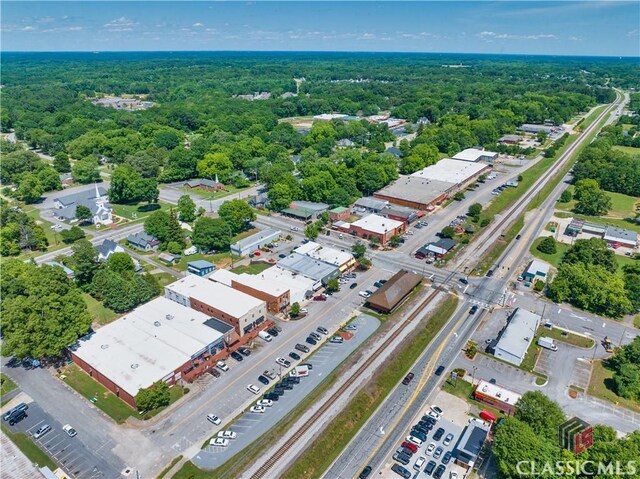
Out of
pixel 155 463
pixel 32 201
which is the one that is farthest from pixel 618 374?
pixel 32 201

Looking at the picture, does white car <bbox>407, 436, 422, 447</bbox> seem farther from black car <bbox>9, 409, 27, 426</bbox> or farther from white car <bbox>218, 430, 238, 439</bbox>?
black car <bbox>9, 409, 27, 426</bbox>

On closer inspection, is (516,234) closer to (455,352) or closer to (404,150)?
(455,352)

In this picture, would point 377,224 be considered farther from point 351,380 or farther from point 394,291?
point 351,380

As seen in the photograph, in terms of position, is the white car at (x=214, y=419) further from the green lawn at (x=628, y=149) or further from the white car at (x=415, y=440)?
the green lawn at (x=628, y=149)

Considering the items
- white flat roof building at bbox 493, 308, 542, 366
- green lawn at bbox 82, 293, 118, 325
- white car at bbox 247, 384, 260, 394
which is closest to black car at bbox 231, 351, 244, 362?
white car at bbox 247, 384, 260, 394

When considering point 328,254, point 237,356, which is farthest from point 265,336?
point 328,254

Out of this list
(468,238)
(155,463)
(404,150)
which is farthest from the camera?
(404,150)

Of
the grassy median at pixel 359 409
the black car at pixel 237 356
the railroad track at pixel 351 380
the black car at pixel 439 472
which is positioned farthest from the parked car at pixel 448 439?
the black car at pixel 237 356
